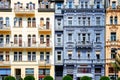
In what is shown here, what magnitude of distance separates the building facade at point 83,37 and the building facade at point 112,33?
86 centimetres

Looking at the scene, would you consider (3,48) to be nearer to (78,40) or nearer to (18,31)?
(18,31)

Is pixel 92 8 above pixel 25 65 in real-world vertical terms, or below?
above

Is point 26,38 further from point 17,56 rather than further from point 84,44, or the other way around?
point 84,44

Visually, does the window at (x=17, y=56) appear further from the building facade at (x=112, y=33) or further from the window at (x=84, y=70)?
the building facade at (x=112, y=33)

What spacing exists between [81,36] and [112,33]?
5.22 meters

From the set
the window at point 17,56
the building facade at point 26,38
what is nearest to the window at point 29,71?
the building facade at point 26,38

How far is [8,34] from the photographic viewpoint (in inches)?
2908

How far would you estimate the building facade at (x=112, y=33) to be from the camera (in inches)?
2859

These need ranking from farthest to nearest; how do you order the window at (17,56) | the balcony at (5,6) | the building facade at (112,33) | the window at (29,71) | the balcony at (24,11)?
the balcony at (5,6)
the balcony at (24,11)
the window at (17,56)
the window at (29,71)
the building facade at (112,33)

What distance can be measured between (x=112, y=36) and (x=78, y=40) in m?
5.74

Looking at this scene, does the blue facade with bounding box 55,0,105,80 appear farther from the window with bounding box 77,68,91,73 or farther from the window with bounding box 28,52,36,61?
the window with bounding box 28,52,36,61

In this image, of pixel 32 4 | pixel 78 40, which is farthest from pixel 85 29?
pixel 32 4

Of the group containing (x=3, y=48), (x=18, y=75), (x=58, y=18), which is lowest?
(x=18, y=75)

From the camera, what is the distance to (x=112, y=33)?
7344 cm
